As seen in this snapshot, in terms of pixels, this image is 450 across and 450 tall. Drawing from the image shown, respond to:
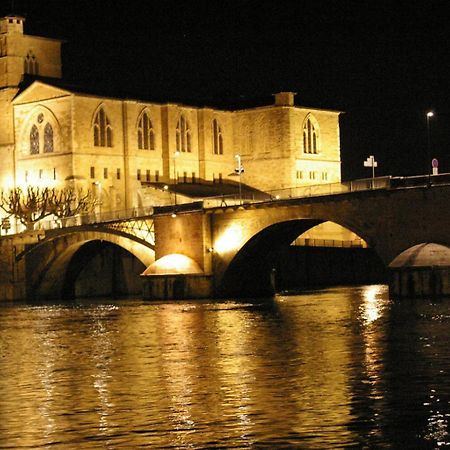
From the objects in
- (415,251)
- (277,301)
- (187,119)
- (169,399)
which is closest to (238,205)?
(277,301)

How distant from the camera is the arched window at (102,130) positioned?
408 feet

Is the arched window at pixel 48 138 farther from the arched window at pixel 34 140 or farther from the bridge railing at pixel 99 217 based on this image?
the bridge railing at pixel 99 217

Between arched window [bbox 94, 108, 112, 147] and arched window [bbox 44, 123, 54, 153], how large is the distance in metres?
3.79

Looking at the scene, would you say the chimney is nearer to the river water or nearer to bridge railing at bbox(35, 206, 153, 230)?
bridge railing at bbox(35, 206, 153, 230)

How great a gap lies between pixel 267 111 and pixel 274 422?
105526 millimetres

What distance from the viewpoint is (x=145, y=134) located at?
129 metres

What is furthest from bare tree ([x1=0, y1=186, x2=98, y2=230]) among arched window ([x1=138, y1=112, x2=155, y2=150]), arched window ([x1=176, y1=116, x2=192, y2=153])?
arched window ([x1=176, y1=116, x2=192, y2=153])

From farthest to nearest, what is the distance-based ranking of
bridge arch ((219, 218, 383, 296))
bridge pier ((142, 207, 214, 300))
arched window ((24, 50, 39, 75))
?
1. arched window ((24, 50, 39, 75))
2. bridge pier ((142, 207, 214, 300))
3. bridge arch ((219, 218, 383, 296))

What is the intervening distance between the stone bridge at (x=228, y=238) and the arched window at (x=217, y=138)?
1154 inches

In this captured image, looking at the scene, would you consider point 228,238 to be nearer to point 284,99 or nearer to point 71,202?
point 71,202

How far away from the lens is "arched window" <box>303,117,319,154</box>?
452 feet

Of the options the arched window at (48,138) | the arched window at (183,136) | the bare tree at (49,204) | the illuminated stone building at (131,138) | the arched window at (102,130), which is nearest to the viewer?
the bare tree at (49,204)

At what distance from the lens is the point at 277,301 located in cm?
8800

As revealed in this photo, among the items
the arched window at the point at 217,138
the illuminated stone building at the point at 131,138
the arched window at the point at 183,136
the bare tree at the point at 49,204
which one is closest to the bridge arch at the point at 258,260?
the bare tree at the point at 49,204
